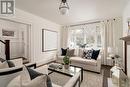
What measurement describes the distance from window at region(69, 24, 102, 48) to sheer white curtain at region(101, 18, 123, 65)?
14.6 inches

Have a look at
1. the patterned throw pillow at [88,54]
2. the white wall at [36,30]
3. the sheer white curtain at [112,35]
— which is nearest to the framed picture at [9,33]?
the white wall at [36,30]

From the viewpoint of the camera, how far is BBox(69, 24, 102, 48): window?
4736mm

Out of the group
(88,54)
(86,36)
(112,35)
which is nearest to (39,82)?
(88,54)

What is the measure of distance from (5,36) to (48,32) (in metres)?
2.02

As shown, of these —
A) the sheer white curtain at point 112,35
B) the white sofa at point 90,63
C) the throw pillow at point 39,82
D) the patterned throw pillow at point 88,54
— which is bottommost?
the white sofa at point 90,63

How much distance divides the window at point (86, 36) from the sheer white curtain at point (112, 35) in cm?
37

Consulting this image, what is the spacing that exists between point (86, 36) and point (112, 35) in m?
1.37

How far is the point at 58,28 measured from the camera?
18.8 ft

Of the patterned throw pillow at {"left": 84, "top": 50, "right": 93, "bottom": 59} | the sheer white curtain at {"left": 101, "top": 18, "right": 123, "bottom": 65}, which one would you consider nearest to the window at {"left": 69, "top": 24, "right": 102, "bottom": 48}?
the sheer white curtain at {"left": 101, "top": 18, "right": 123, "bottom": 65}

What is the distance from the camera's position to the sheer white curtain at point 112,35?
407 cm

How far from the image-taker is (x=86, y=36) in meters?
5.11

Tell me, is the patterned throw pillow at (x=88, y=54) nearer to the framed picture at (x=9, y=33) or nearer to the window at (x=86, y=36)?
the window at (x=86, y=36)

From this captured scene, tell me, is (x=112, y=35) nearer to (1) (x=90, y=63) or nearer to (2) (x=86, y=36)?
(2) (x=86, y=36)

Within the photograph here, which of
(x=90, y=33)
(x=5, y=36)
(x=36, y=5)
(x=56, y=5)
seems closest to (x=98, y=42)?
(x=90, y=33)
